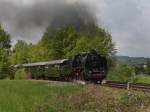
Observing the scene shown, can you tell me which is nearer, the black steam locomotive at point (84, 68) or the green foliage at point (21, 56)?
the black steam locomotive at point (84, 68)

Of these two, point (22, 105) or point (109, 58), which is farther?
point (109, 58)

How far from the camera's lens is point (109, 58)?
69000 mm

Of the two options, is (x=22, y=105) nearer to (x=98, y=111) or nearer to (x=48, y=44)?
(x=98, y=111)

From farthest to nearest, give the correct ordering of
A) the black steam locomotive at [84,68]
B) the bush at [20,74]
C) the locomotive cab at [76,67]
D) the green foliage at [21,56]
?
the green foliage at [21,56]
the bush at [20,74]
the locomotive cab at [76,67]
the black steam locomotive at [84,68]

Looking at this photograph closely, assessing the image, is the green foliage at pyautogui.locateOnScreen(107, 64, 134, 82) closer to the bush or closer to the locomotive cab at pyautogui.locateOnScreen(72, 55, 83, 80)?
the locomotive cab at pyautogui.locateOnScreen(72, 55, 83, 80)

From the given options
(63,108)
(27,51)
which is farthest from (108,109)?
(27,51)

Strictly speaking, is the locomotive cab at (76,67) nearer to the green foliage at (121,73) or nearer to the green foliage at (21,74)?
the green foliage at (121,73)

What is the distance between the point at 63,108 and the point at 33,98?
6.29m

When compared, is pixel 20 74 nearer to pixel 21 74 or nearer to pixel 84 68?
pixel 21 74

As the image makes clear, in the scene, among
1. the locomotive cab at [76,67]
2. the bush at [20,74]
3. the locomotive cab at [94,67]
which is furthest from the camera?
the bush at [20,74]

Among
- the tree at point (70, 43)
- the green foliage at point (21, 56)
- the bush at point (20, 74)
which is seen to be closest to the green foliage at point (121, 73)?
the tree at point (70, 43)

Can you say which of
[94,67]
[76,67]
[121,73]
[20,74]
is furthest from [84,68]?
[20,74]

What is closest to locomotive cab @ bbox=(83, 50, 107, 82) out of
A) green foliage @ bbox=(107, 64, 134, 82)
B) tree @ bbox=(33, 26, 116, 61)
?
green foliage @ bbox=(107, 64, 134, 82)

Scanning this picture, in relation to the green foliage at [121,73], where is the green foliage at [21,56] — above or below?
above
